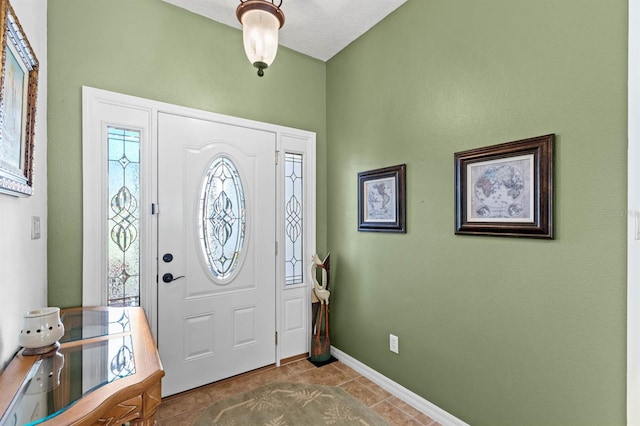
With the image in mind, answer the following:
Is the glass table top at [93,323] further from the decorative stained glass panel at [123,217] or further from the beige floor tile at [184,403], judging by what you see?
the beige floor tile at [184,403]

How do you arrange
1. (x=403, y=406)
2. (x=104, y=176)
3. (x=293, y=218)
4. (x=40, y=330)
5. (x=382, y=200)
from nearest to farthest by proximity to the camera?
(x=40, y=330)
(x=104, y=176)
(x=403, y=406)
(x=382, y=200)
(x=293, y=218)

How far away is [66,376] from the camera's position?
3.61 feet

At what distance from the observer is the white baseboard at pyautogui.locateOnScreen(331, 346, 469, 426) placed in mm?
1984

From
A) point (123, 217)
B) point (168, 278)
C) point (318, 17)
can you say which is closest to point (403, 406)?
point (168, 278)

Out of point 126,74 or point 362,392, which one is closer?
point 126,74

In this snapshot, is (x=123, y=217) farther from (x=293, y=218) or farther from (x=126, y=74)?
(x=293, y=218)

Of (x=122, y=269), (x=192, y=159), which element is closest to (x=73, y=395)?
(x=122, y=269)

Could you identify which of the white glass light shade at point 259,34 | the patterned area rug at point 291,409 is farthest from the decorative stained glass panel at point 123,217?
the white glass light shade at point 259,34

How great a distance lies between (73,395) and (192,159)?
1715 mm

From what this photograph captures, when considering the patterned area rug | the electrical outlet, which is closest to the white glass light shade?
the electrical outlet

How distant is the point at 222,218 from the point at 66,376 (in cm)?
152
